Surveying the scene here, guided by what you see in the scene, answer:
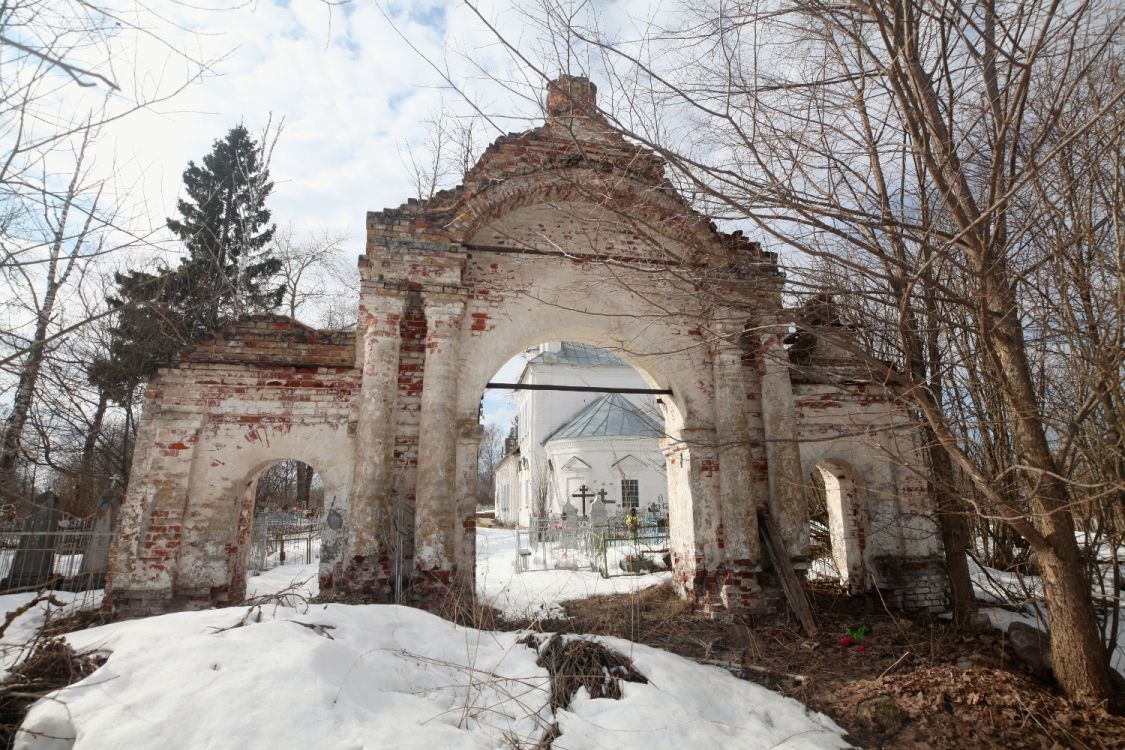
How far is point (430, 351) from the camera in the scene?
284 inches

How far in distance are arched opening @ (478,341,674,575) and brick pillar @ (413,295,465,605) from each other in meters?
3.43

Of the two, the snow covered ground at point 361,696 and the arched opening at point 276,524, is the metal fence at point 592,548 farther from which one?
the snow covered ground at point 361,696

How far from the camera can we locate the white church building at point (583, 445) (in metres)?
25.4

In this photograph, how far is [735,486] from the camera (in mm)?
7727

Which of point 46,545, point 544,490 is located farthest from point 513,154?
point 544,490

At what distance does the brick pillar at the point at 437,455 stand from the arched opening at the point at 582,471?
3.43m

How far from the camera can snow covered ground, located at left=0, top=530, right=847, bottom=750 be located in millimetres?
2943

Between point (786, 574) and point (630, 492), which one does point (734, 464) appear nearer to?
point (786, 574)

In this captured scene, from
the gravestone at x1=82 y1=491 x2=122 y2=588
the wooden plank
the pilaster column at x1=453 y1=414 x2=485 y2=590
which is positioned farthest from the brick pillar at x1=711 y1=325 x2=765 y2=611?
the gravestone at x1=82 y1=491 x2=122 y2=588

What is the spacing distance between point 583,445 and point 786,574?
18.9 m

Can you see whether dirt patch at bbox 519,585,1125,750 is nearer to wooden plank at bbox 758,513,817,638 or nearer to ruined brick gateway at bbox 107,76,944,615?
wooden plank at bbox 758,513,817,638

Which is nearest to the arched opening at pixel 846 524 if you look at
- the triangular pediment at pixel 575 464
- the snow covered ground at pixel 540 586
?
the snow covered ground at pixel 540 586

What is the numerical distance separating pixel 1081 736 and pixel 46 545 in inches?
517

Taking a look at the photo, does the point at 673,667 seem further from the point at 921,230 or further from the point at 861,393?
the point at 861,393
